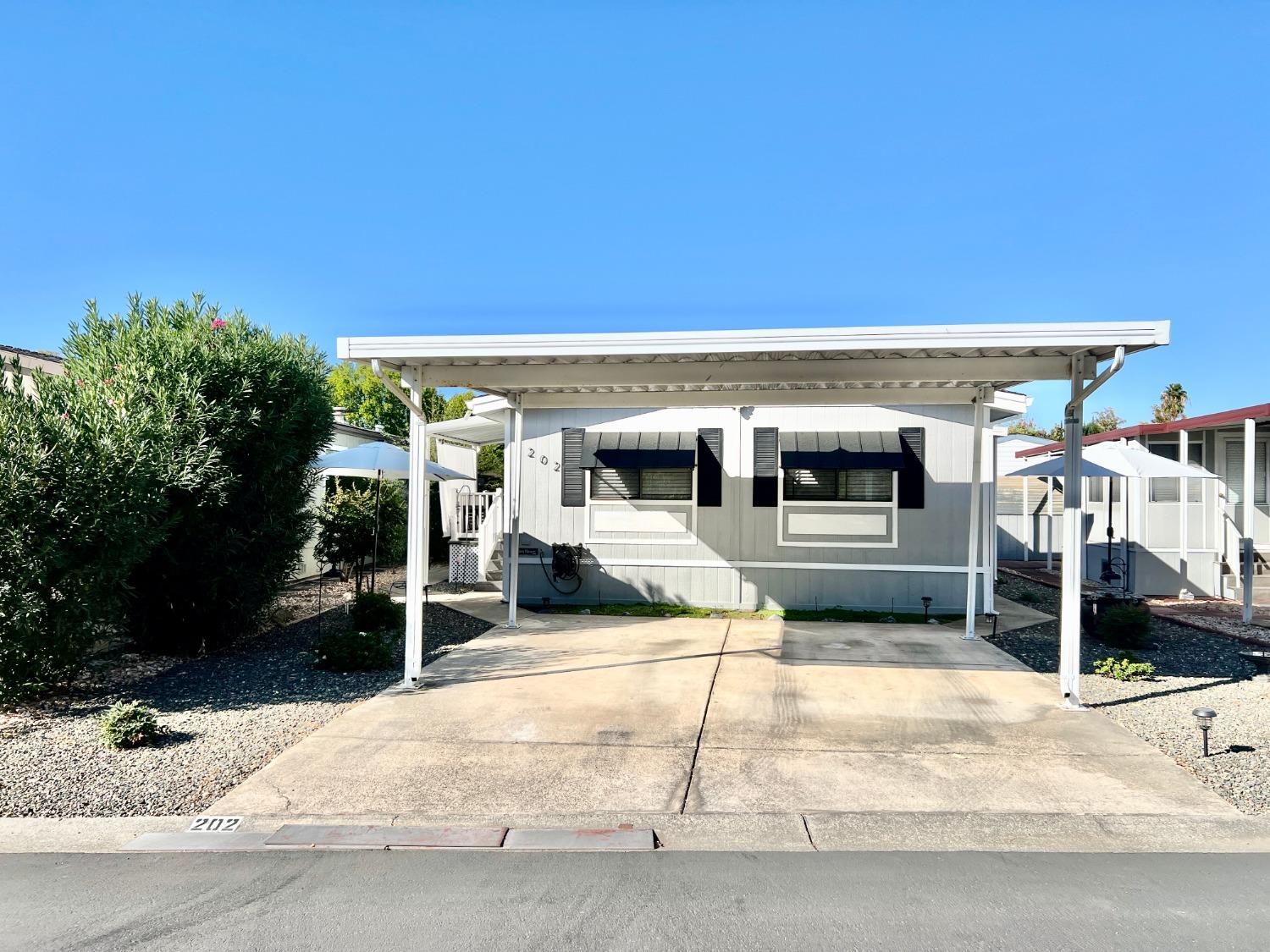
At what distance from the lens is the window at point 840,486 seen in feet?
36.8

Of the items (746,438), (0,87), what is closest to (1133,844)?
(746,438)

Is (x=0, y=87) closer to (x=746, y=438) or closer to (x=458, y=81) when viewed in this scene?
(x=458, y=81)

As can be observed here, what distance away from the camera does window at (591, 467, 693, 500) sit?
11672 mm

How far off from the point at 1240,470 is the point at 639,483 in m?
10.2

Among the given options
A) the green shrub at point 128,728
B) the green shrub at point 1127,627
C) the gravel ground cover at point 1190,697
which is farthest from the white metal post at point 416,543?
the green shrub at point 1127,627

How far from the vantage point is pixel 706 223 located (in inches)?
602

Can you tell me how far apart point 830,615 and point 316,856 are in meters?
8.45

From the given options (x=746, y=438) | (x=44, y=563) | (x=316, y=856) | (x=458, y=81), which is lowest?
(x=316, y=856)

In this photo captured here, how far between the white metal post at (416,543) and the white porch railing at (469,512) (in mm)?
7167

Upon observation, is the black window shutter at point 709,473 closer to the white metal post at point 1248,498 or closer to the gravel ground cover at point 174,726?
the gravel ground cover at point 174,726

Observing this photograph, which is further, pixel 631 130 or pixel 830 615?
pixel 631 130

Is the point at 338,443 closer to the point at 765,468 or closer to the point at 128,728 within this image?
the point at 765,468

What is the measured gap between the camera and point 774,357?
23.0ft

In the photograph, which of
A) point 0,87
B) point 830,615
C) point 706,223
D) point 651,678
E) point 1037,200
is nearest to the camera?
point 651,678
